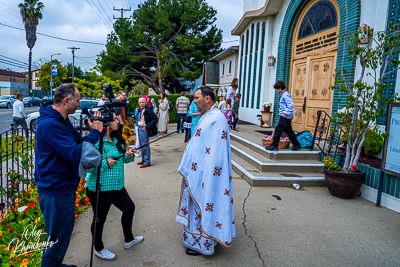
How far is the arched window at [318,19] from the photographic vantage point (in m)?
8.48

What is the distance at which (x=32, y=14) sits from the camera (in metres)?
36.2

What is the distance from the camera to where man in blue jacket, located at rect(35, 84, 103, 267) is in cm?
231

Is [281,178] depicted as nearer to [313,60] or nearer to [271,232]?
[271,232]

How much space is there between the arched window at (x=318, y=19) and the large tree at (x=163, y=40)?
565 inches

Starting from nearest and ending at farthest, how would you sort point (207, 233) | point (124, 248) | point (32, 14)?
point (207, 233)
point (124, 248)
point (32, 14)

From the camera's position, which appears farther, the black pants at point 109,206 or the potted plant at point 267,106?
the potted plant at point 267,106

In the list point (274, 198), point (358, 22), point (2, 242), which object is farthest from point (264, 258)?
point (358, 22)

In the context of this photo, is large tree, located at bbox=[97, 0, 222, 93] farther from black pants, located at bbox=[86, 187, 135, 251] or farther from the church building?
black pants, located at bbox=[86, 187, 135, 251]

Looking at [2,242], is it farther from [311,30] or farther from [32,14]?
[32,14]

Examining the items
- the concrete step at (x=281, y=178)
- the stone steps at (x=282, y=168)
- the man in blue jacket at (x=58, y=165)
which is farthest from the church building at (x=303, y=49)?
the man in blue jacket at (x=58, y=165)

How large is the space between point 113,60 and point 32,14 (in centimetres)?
1908

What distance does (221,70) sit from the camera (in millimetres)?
25406

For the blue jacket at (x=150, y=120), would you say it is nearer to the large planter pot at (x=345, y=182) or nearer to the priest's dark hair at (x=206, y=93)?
the priest's dark hair at (x=206, y=93)

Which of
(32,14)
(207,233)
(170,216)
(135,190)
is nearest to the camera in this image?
(207,233)
